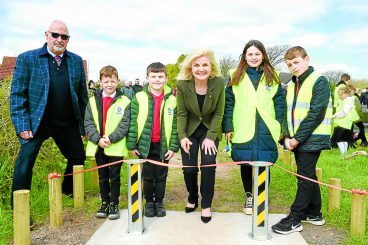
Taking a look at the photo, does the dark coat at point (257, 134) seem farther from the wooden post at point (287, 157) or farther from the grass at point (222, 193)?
the wooden post at point (287, 157)

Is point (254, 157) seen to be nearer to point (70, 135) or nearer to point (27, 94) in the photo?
point (70, 135)

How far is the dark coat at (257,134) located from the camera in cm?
445

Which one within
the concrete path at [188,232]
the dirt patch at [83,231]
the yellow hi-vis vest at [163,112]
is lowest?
the dirt patch at [83,231]

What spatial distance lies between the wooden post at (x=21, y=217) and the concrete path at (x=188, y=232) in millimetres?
639

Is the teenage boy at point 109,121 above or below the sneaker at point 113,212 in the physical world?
above

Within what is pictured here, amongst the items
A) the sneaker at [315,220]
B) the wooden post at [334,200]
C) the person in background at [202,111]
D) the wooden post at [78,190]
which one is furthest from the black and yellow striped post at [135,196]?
the wooden post at [334,200]

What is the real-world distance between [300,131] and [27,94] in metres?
3.18

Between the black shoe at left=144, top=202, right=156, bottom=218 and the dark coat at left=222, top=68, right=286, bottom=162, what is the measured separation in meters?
1.17

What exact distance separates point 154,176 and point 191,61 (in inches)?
57.7

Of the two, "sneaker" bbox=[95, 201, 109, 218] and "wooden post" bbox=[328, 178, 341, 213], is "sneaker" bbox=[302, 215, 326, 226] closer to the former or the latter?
"wooden post" bbox=[328, 178, 341, 213]

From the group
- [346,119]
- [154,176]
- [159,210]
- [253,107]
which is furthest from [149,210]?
[346,119]

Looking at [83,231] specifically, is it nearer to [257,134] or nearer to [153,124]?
[153,124]

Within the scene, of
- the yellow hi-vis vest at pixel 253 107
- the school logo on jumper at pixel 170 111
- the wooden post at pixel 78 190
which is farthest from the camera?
the wooden post at pixel 78 190

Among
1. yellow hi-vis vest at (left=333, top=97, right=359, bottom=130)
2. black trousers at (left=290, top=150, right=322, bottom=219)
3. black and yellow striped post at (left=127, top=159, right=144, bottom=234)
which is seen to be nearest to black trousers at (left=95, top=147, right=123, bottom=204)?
black and yellow striped post at (left=127, top=159, right=144, bottom=234)
